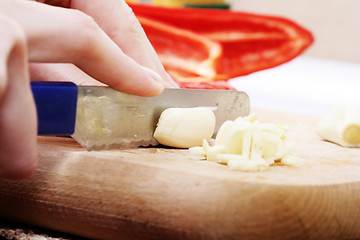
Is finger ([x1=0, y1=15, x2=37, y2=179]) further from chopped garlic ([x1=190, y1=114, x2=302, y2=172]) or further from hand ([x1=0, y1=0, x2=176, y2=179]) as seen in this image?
chopped garlic ([x1=190, y1=114, x2=302, y2=172])

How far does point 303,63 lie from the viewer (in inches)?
99.3

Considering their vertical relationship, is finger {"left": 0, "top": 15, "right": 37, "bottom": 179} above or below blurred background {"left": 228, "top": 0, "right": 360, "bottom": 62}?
below

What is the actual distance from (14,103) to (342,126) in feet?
2.31

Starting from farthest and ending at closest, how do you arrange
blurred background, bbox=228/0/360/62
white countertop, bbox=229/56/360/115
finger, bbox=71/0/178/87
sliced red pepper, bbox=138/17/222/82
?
1. blurred background, bbox=228/0/360/62
2. sliced red pepper, bbox=138/17/222/82
3. white countertop, bbox=229/56/360/115
4. finger, bbox=71/0/178/87

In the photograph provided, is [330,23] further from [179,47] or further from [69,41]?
[69,41]

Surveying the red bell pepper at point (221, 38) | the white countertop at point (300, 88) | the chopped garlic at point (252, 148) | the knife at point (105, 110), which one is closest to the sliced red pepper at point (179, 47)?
the red bell pepper at point (221, 38)

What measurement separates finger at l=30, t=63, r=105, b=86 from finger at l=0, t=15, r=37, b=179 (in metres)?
0.39

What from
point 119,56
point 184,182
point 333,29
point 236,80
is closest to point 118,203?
point 184,182

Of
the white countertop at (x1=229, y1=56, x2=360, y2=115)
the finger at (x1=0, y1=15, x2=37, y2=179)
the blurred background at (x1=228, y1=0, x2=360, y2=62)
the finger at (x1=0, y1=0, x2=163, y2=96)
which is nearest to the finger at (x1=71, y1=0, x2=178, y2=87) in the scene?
the finger at (x1=0, y1=0, x2=163, y2=96)

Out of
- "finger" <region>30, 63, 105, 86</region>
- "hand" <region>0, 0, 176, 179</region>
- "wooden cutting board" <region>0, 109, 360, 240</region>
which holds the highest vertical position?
"hand" <region>0, 0, 176, 179</region>

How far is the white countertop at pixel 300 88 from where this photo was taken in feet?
5.44

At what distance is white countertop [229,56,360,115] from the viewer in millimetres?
1657

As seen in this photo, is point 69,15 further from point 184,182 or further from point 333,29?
point 333,29

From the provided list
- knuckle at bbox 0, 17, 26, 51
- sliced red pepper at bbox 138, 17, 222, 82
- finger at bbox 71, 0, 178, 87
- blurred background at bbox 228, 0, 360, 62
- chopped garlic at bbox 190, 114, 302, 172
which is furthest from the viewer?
blurred background at bbox 228, 0, 360, 62
